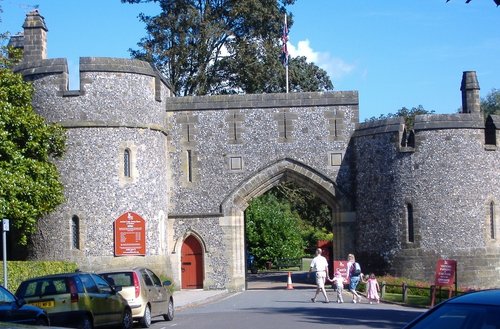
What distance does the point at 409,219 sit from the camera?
113ft

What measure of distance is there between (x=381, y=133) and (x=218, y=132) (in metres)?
6.32

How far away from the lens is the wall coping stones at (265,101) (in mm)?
35812

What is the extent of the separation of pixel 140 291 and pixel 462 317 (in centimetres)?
1365

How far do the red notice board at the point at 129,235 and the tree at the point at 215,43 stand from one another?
20526 mm

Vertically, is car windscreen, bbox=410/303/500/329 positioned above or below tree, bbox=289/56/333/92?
below

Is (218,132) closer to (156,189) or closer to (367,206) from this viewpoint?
(156,189)

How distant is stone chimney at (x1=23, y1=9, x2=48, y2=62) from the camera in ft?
111

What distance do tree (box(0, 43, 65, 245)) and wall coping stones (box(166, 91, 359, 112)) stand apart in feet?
19.5

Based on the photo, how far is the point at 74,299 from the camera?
17.6 metres

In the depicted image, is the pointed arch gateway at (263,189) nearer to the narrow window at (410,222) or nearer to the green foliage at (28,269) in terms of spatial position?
the narrow window at (410,222)

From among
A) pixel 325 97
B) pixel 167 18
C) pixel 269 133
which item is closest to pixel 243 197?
pixel 269 133

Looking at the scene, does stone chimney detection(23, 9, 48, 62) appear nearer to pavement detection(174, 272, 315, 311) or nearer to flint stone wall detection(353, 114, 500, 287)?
pavement detection(174, 272, 315, 311)

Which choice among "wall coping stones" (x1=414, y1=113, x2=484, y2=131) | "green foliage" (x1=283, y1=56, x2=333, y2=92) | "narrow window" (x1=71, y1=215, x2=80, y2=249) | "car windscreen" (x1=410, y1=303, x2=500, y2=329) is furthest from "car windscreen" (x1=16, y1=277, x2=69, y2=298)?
"green foliage" (x1=283, y1=56, x2=333, y2=92)

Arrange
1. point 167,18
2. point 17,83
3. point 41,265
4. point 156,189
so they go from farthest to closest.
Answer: point 167,18 < point 156,189 < point 17,83 < point 41,265
